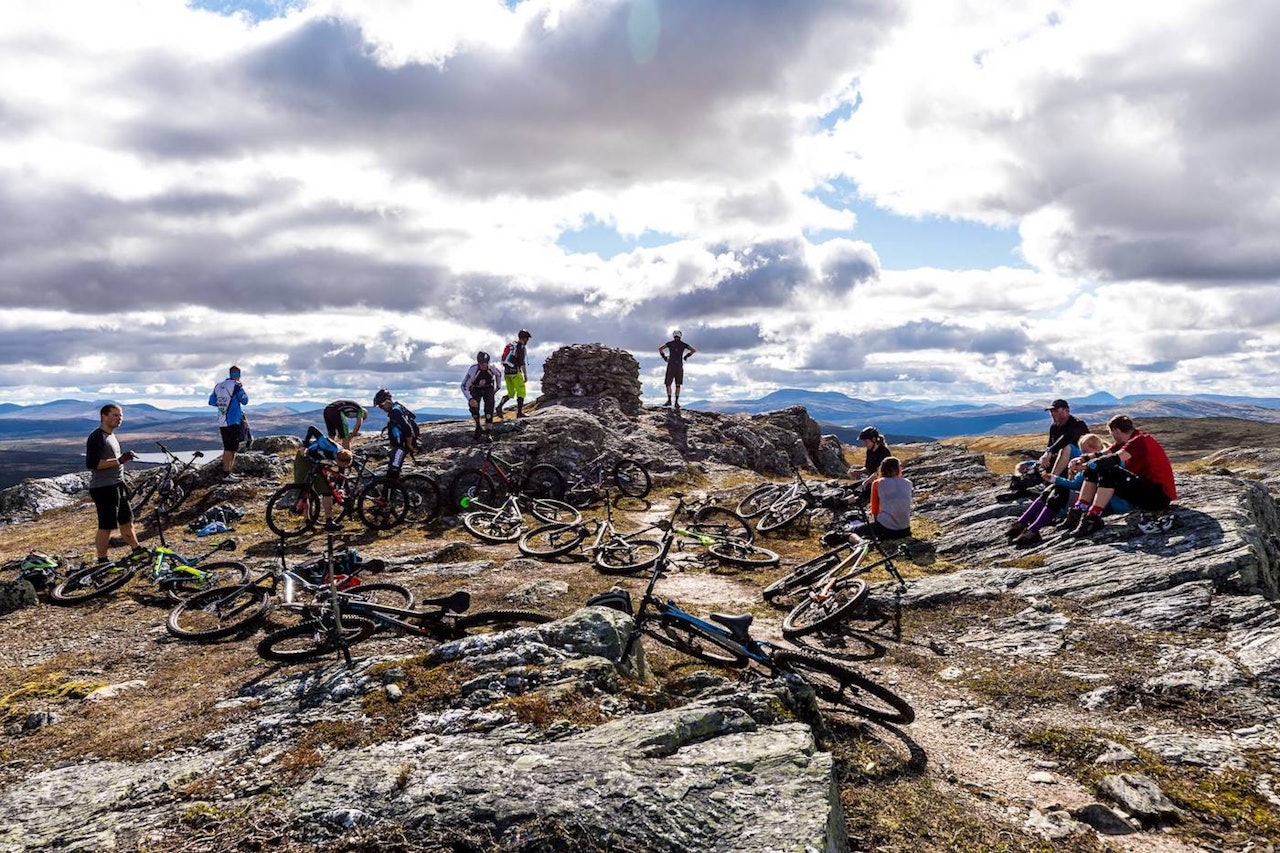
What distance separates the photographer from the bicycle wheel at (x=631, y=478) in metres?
26.9

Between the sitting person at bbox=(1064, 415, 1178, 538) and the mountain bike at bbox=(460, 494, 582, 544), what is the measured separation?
12857 millimetres

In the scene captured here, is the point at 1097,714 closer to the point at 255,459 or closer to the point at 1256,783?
the point at 1256,783

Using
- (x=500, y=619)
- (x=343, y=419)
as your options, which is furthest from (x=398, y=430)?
(x=500, y=619)

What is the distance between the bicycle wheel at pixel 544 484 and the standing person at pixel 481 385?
3.89 m

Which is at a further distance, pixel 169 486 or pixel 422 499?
pixel 169 486

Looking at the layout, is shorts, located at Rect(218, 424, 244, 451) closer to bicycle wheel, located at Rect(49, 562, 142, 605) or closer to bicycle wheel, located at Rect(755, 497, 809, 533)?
bicycle wheel, located at Rect(49, 562, 142, 605)

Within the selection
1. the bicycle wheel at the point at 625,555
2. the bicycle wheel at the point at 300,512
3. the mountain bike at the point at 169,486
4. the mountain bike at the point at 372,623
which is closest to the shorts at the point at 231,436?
the mountain bike at the point at 169,486

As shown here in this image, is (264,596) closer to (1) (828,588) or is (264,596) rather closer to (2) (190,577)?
(2) (190,577)

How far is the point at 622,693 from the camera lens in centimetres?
716

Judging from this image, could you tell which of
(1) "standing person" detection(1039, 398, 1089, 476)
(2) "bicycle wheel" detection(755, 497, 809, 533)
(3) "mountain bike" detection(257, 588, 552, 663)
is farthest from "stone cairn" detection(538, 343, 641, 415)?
(3) "mountain bike" detection(257, 588, 552, 663)

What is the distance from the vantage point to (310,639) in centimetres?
1023

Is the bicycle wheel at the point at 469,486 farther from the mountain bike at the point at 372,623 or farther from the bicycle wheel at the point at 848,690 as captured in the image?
the bicycle wheel at the point at 848,690

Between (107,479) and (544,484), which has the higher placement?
(107,479)

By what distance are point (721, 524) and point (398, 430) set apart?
11246 millimetres
